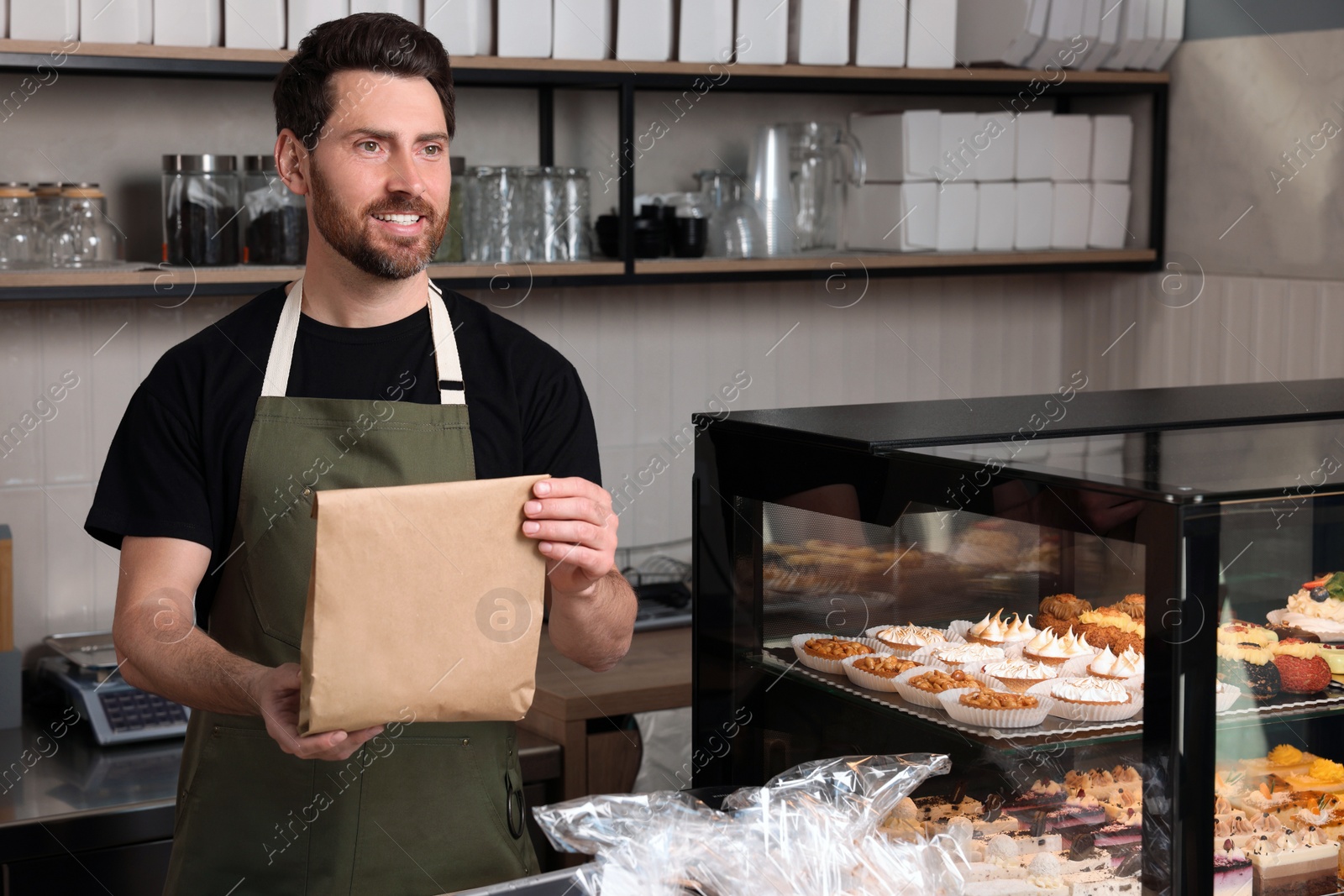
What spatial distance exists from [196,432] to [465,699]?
510 mm

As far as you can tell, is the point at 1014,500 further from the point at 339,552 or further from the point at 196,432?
the point at 196,432

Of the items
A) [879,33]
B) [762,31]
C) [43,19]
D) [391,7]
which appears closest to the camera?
[43,19]

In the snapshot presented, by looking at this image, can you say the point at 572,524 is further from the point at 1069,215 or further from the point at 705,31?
the point at 1069,215

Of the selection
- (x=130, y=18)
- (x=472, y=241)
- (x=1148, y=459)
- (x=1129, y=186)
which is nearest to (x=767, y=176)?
(x=472, y=241)

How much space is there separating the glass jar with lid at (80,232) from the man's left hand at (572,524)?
1.43 metres

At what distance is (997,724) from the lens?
1.09 metres

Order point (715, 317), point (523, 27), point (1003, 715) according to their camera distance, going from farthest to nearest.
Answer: point (715, 317) → point (523, 27) → point (1003, 715)

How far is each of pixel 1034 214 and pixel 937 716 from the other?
2.10m

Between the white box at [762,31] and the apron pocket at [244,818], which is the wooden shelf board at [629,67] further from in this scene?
the apron pocket at [244,818]

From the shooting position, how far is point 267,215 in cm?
236

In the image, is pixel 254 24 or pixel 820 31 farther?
pixel 820 31

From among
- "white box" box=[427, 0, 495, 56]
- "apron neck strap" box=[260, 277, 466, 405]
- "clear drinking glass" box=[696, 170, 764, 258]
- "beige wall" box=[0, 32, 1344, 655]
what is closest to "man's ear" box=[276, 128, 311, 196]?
"apron neck strap" box=[260, 277, 466, 405]

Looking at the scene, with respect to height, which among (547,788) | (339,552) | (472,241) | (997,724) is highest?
(472,241)

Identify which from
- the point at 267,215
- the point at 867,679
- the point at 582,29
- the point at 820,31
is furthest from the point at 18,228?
the point at 867,679
